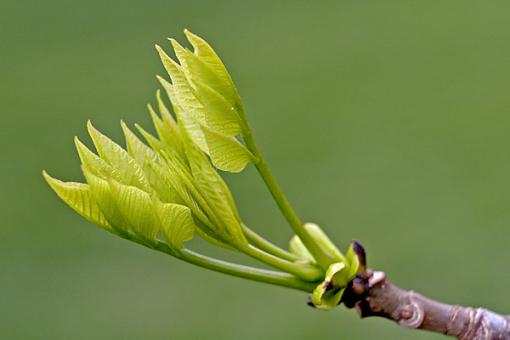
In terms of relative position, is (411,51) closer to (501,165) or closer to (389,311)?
(501,165)

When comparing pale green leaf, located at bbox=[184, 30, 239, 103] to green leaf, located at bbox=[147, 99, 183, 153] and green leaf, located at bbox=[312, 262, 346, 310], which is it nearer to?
green leaf, located at bbox=[147, 99, 183, 153]

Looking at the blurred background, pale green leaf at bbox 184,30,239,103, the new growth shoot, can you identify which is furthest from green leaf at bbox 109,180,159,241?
the blurred background

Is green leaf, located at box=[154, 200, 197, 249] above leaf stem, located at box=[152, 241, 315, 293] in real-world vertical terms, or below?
above

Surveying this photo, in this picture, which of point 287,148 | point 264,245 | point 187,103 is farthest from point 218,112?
point 287,148

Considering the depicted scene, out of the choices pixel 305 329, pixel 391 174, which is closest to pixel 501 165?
pixel 391 174

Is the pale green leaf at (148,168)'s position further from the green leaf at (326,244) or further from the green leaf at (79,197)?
the green leaf at (326,244)

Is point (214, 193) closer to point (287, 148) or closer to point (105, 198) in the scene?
point (105, 198)

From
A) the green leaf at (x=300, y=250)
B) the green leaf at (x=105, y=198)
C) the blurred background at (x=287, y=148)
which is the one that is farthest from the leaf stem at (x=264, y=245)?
the blurred background at (x=287, y=148)
